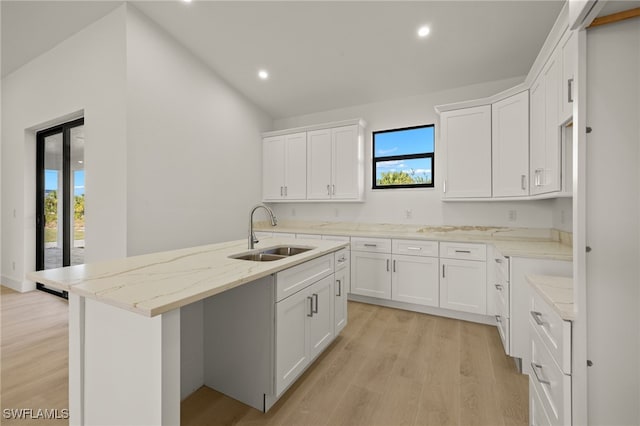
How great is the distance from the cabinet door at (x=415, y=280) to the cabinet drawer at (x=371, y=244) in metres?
0.16

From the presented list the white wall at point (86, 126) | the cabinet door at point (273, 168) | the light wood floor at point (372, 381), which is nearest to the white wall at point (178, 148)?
the white wall at point (86, 126)

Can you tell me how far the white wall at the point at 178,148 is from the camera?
264cm


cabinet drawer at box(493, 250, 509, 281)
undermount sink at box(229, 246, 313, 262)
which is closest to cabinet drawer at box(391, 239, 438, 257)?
cabinet drawer at box(493, 250, 509, 281)

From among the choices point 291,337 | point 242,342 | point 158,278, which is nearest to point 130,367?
point 158,278

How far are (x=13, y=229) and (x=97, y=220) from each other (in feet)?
8.33

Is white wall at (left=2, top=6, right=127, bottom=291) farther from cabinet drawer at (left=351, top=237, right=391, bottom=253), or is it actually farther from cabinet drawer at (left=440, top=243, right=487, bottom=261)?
cabinet drawer at (left=440, top=243, right=487, bottom=261)

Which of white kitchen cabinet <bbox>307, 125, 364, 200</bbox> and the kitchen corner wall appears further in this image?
white kitchen cabinet <bbox>307, 125, 364, 200</bbox>

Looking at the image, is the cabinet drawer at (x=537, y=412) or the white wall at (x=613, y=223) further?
the cabinet drawer at (x=537, y=412)

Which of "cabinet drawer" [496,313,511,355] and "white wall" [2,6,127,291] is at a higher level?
"white wall" [2,6,127,291]

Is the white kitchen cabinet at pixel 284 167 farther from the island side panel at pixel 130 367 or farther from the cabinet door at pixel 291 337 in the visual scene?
the island side panel at pixel 130 367

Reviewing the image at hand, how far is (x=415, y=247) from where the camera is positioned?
312 centimetres

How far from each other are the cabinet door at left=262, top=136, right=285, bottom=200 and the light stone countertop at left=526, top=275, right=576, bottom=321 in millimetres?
3610

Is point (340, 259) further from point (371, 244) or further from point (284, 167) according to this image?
point (284, 167)

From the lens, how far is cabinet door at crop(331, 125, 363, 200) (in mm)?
3842
